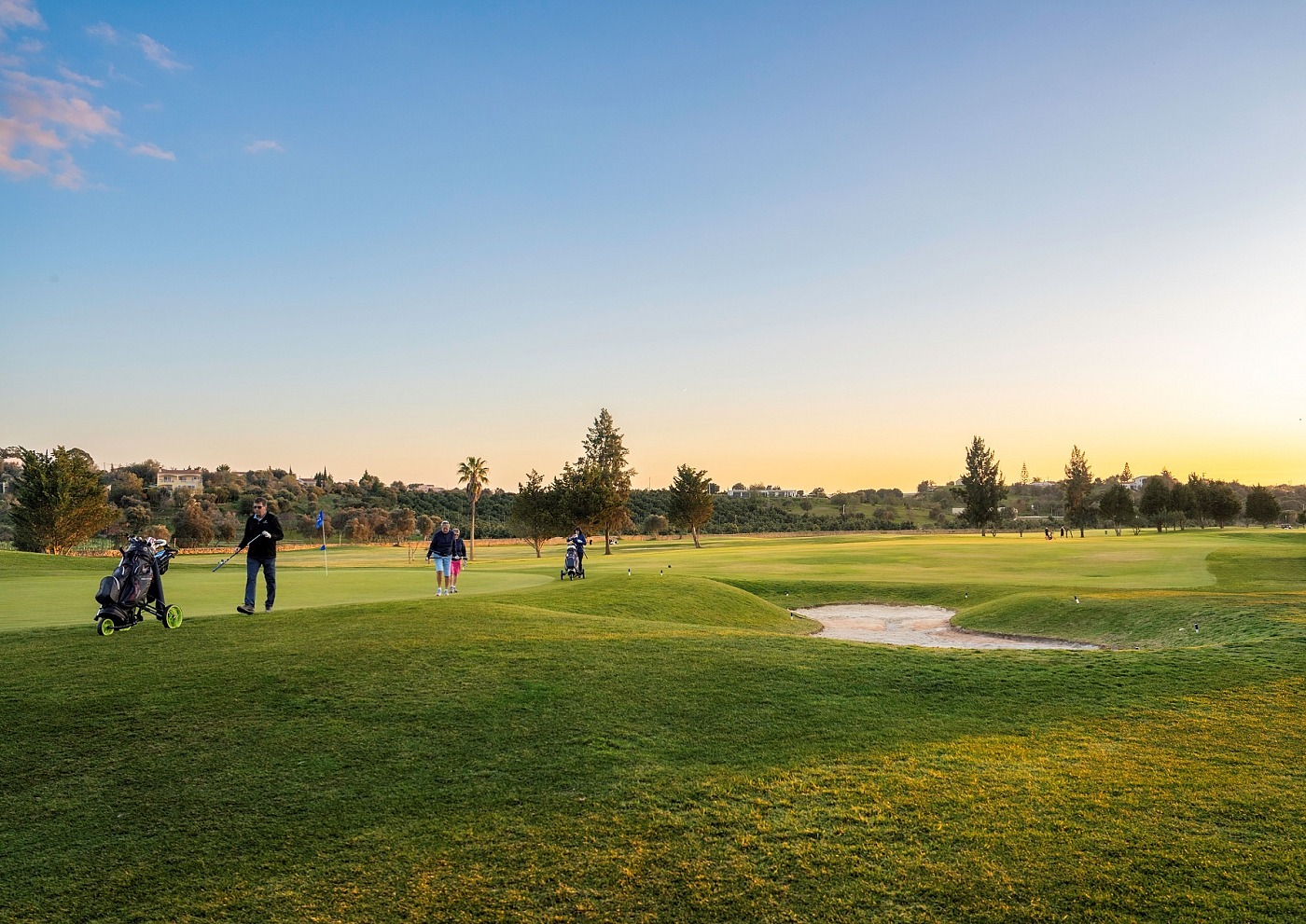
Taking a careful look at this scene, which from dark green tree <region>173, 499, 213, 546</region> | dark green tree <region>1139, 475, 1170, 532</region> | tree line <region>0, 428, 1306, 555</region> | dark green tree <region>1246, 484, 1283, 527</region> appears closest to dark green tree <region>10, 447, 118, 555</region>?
tree line <region>0, 428, 1306, 555</region>

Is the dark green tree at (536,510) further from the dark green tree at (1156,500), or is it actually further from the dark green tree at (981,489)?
the dark green tree at (1156,500)

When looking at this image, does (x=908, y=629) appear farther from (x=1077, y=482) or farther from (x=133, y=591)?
(x=1077, y=482)

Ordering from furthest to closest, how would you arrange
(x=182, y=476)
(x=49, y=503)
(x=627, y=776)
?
(x=182, y=476)
(x=49, y=503)
(x=627, y=776)

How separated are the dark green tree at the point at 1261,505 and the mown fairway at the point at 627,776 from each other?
124 m

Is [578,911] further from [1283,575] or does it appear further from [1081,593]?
[1283,575]

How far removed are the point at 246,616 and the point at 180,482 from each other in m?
165

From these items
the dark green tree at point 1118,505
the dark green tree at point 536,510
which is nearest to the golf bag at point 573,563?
the dark green tree at point 536,510

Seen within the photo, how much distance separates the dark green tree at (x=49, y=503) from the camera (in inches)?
2640

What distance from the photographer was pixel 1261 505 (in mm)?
112438

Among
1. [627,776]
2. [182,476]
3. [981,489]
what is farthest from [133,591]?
[182,476]

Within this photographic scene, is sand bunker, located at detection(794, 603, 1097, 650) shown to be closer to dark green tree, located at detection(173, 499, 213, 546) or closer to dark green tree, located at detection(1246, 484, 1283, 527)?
dark green tree, located at detection(173, 499, 213, 546)

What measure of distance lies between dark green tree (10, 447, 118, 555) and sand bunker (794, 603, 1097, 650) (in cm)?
6796

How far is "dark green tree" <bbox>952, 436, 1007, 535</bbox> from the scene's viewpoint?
120 m

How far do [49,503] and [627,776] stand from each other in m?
78.6
